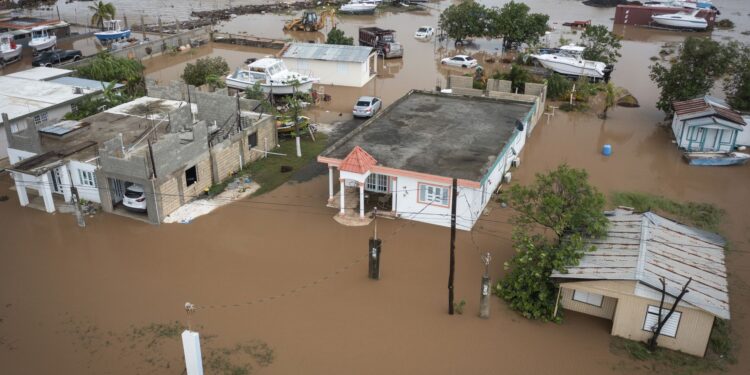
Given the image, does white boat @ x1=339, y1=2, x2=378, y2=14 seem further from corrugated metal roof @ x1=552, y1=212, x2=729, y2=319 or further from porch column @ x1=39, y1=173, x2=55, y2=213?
A: corrugated metal roof @ x1=552, y1=212, x2=729, y2=319

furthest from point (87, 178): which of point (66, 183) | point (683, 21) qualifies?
point (683, 21)

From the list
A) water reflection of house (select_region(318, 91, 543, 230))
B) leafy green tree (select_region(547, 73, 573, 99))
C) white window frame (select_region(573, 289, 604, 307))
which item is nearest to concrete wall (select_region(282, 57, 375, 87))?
water reflection of house (select_region(318, 91, 543, 230))

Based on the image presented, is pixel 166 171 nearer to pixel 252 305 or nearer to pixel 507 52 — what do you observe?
pixel 252 305

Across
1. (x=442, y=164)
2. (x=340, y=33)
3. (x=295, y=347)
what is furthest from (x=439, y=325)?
(x=340, y=33)

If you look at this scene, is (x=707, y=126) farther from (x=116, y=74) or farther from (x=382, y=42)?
(x=116, y=74)

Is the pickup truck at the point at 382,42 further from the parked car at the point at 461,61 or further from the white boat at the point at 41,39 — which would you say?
the white boat at the point at 41,39

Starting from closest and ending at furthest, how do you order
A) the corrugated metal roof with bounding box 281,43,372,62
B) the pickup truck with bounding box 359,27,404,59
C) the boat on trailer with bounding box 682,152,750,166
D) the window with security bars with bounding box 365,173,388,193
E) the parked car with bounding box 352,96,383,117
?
1. the window with security bars with bounding box 365,173,388,193
2. the boat on trailer with bounding box 682,152,750,166
3. the parked car with bounding box 352,96,383,117
4. the corrugated metal roof with bounding box 281,43,372,62
5. the pickup truck with bounding box 359,27,404,59
